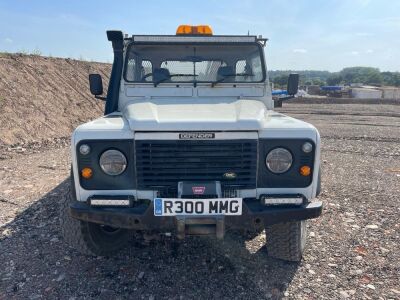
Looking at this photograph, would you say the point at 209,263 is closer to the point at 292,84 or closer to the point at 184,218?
the point at 184,218

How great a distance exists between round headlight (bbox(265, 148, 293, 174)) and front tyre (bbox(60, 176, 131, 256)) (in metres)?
1.76

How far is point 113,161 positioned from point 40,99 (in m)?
10.9

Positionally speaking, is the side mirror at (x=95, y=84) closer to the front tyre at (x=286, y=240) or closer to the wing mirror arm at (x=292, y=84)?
the wing mirror arm at (x=292, y=84)

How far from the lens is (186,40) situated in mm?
4434

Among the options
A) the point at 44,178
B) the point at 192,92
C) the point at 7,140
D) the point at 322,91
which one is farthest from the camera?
the point at 322,91

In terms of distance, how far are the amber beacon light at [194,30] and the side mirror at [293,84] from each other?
116 cm

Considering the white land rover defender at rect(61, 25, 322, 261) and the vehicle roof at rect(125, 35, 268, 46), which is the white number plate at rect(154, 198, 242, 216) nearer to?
the white land rover defender at rect(61, 25, 322, 261)

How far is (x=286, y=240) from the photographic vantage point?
355 centimetres

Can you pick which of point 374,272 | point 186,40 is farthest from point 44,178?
point 374,272

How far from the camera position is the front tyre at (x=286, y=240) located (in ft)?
11.4

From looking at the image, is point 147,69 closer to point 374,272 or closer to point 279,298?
point 279,298

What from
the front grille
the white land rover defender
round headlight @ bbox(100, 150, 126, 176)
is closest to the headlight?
the white land rover defender

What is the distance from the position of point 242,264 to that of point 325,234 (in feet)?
4.15

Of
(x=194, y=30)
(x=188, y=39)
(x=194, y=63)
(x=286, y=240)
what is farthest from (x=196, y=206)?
(x=194, y=30)
